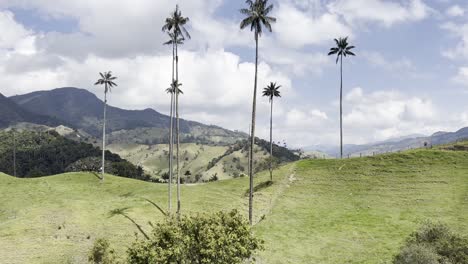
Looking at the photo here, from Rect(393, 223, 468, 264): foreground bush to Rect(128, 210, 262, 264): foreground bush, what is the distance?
20.3 m

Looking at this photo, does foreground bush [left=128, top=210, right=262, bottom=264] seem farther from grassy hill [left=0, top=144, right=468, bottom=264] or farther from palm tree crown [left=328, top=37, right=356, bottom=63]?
palm tree crown [left=328, top=37, right=356, bottom=63]

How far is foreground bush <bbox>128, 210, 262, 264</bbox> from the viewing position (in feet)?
111

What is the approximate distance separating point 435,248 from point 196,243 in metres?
28.6

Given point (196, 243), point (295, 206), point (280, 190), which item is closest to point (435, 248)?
point (196, 243)

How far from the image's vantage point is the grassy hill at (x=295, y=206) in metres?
58.4

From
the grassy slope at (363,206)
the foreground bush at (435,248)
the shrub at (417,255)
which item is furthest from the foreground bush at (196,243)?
the grassy slope at (363,206)

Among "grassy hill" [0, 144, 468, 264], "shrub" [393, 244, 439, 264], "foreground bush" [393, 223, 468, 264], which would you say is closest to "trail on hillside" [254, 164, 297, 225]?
"grassy hill" [0, 144, 468, 264]

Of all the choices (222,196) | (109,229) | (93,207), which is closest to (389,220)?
(222,196)

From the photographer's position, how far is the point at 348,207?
79.8 meters

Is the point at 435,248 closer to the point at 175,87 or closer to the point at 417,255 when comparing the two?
the point at 417,255

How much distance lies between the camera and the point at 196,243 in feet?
115

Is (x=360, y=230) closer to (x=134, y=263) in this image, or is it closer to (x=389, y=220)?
(x=389, y=220)

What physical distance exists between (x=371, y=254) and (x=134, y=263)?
122 feet

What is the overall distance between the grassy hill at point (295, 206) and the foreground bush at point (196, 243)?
21588mm
